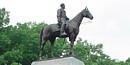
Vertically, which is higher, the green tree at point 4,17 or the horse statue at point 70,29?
the green tree at point 4,17

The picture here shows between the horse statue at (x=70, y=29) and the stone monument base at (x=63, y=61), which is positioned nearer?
the stone monument base at (x=63, y=61)

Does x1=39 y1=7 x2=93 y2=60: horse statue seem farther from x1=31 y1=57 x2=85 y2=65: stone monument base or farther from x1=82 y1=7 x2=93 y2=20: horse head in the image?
x1=31 y1=57 x2=85 y2=65: stone monument base

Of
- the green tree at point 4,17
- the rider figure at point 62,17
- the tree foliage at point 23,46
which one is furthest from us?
the green tree at point 4,17

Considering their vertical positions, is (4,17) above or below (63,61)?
above

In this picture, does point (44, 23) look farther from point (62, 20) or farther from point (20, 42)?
point (62, 20)

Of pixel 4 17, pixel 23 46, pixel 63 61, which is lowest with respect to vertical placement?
pixel 63 61

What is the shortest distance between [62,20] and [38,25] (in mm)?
21992

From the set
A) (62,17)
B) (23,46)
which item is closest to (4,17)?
(23,46)

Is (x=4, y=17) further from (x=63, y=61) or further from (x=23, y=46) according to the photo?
(x=63, y=61)

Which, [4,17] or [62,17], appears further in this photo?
[4,17]

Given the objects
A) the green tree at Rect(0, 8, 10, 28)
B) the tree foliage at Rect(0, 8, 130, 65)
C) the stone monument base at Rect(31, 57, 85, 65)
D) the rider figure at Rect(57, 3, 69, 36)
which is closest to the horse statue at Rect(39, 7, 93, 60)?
the rider figure at Rect(57, 3, 69, 36)

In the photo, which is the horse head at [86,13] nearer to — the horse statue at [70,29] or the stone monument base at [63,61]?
the horse statue at [70,29]

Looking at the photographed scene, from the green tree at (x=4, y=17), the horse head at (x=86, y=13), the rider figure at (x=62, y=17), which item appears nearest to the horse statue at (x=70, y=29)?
the horse head at (x=86, y=13)

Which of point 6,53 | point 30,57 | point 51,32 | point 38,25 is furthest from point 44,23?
point 51,32
